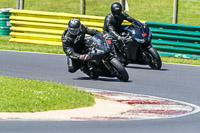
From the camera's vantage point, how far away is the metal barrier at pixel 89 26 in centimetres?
1925

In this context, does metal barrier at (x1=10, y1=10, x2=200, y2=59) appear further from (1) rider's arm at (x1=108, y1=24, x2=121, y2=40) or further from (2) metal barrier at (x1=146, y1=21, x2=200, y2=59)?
(1) rider's arm at (x1=108, y1=24, x2=121, y2=40)

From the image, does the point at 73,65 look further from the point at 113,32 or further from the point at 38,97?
the point at 38,97

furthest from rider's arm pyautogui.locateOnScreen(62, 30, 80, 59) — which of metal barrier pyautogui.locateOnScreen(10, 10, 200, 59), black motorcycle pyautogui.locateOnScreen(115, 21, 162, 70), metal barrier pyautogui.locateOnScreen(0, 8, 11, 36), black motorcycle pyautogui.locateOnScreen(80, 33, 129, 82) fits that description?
metal barrier pyautogui.locateOnScreen(0, 8, 11, 36)

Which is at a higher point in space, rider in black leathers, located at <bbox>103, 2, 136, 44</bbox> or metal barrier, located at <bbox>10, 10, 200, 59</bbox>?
rider in black leathers, located at <bbox>103, 2, 136, 44</bbox>

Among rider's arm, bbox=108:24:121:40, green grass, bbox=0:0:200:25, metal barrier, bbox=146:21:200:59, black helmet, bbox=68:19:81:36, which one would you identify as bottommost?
green grass, bbox=0:0:200:25

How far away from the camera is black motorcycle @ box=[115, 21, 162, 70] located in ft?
52.5

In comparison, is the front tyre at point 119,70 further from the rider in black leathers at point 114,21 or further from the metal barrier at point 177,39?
the metal barrier at point 177,39

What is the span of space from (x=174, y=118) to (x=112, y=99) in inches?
76.6

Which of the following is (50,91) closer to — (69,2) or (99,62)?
(99,62)

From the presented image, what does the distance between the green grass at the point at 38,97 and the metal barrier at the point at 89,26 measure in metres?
7.53

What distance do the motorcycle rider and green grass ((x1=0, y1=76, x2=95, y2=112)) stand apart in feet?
4.37

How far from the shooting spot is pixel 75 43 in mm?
13969

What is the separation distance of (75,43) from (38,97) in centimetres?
329

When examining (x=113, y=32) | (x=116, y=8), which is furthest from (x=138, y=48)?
(x=116, y=8)
